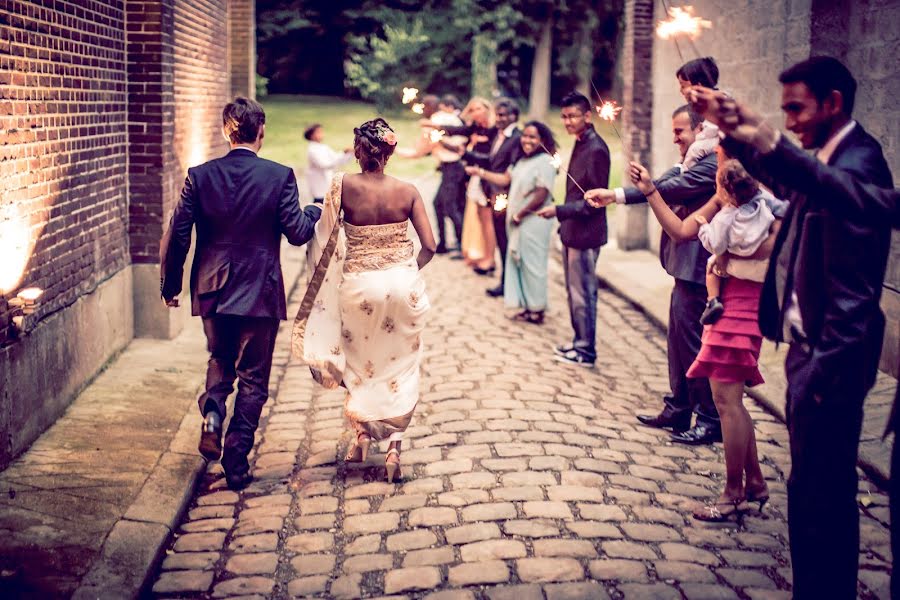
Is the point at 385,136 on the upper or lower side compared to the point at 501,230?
upper

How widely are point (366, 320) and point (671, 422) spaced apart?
2.17 meters

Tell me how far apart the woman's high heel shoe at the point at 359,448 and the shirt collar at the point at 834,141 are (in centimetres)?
317

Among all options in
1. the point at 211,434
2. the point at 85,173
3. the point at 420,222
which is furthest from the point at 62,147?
the point at 420,222

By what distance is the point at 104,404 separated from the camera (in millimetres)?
7250

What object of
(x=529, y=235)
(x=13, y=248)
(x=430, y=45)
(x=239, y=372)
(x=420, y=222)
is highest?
(x=430, y=45)

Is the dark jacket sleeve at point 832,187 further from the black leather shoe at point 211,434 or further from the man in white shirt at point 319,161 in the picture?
the man in white shirt at point 319,161

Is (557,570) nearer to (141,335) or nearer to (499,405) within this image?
(499,405)

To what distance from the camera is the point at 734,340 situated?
18.0ft

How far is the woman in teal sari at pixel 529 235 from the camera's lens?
995 cm

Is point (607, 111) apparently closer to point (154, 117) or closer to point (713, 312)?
point (713, 312)

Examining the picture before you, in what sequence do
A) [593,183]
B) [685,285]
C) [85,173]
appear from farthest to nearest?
[593,183], [85,173], [685,285]

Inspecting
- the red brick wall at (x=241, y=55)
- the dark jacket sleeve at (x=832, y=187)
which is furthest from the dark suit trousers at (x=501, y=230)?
the dark jacket sleeve at (x=832, y=187)

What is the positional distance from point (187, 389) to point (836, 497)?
4948 mm

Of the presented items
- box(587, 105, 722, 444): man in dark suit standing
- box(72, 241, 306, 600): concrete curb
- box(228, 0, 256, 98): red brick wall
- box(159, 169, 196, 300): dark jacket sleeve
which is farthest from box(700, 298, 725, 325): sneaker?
box(228, 0, 256, 98): red brick wall
